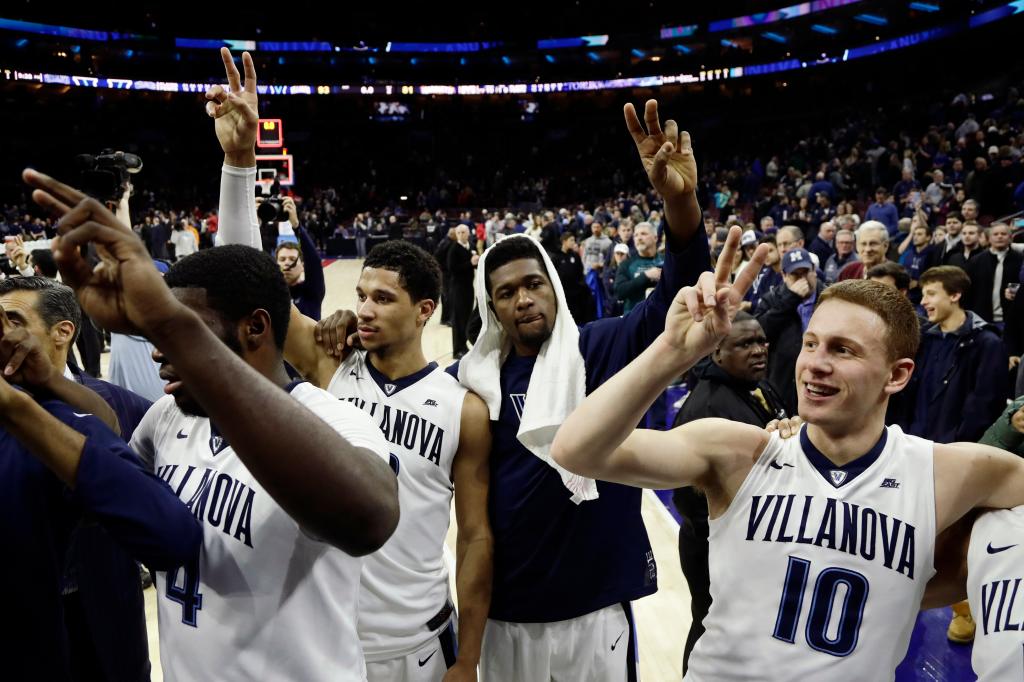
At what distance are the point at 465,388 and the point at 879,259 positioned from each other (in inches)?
195

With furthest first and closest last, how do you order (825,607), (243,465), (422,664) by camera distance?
(422,664), (825,607), (243,465)

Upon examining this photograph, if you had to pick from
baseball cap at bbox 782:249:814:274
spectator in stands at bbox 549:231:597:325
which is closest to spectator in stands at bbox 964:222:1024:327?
baseball cap at bbox 782:249:814:274

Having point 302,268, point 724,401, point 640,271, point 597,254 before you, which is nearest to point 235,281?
point 724,401

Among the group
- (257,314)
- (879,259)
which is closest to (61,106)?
(879,259)

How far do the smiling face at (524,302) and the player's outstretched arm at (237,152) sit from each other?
85cm

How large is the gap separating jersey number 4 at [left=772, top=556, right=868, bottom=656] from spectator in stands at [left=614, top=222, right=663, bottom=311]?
6423 mm

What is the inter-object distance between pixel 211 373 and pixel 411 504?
54.8 inches

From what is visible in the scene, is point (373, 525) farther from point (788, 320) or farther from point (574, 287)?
point (574, 287)

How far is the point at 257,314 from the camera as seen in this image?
158 centimetres

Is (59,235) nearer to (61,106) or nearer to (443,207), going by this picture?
(443,207)

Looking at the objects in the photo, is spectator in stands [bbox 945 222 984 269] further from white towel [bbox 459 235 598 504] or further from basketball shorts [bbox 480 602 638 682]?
basketball shorts [bbox 480 602 638 682]

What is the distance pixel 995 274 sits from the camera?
7.45m

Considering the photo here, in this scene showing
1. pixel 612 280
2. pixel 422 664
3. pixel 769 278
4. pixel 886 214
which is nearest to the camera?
pixel 422 664

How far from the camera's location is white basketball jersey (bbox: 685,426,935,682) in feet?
5.95
